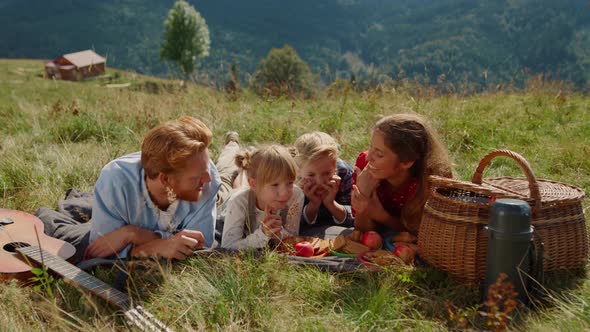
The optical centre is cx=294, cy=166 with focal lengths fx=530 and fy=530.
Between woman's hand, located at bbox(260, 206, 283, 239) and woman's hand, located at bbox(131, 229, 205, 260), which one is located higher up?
woman's hand, located at bbox(260, 206, 283, 239)

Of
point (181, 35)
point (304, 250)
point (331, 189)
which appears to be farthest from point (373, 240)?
point (181, 35)

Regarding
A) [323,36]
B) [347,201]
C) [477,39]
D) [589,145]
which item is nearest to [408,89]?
[589,145]

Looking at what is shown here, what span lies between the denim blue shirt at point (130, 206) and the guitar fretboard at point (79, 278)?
34 centimetres

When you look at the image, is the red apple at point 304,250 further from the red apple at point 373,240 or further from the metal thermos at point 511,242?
the metal thermos at point 511,242

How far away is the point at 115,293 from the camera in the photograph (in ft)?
9.70

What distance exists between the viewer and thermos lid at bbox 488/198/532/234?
270cm

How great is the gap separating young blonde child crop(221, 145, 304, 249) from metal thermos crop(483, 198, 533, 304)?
1.37 meters

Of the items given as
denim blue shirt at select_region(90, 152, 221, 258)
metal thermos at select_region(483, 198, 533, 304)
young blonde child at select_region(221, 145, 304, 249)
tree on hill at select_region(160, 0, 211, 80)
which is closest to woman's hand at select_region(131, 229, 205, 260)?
denim blue shirt at select_region(90, 152, 221, 258)

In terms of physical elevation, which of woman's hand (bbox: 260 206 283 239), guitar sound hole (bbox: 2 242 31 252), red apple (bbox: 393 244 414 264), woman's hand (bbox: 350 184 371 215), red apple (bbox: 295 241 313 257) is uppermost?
woman's hand (bbox: 350 184 371 215)

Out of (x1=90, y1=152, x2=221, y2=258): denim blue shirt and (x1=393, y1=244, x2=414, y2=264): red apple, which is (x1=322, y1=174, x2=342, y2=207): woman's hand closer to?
(x1=393, y1=244, x2=414, y2=264): red apple

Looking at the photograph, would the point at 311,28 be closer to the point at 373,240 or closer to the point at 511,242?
the point at 373,240

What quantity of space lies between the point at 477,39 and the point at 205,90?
71.4 metres

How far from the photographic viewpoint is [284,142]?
6.72 m

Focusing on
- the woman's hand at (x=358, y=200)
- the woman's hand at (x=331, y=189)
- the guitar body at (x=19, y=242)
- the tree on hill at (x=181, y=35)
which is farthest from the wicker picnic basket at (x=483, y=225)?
the tree on hill at (x=181, y=35)
